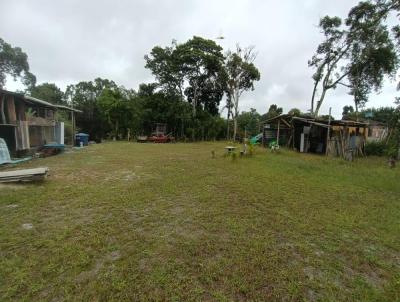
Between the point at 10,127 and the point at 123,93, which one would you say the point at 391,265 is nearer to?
the point at 10,127

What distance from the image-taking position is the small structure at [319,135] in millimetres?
12617

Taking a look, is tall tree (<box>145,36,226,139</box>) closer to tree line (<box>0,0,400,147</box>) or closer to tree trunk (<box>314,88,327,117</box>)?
tree line (<box>0,0,400,147</box>)

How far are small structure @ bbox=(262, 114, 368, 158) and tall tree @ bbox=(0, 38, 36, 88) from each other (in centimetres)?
3124

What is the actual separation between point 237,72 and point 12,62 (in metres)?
28.2

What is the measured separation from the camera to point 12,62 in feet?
89.5

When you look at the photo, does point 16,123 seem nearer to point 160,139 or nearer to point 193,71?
point 160,139

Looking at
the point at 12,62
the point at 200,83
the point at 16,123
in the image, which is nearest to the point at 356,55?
the point at 200,83

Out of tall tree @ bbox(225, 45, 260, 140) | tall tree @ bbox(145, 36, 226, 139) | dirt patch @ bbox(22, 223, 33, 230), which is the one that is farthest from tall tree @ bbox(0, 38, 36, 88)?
dirt patch @ bbox(22, 223, 33, 230)

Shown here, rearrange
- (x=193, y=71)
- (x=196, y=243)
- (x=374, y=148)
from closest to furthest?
(x=196, y=243), (x=374, y=148), (x=193, y=71)

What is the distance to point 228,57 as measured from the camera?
21.9 m

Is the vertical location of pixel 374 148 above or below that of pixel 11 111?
below

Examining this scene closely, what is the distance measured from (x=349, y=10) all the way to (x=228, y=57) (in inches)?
407

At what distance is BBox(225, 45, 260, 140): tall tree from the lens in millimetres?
21234

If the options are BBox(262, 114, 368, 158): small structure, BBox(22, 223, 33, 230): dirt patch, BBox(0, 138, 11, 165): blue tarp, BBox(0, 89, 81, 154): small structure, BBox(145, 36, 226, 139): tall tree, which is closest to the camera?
BBox(22, 223, 33, 230): dirt patch
